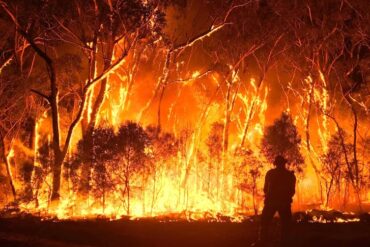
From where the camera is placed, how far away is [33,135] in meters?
26.2

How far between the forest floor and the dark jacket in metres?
1.29

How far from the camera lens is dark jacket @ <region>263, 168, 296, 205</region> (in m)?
11.0

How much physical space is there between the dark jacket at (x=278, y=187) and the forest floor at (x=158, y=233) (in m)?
1.29

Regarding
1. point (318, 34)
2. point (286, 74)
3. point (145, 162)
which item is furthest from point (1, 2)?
point (286, 74)

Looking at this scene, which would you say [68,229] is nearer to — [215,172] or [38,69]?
[215,172]

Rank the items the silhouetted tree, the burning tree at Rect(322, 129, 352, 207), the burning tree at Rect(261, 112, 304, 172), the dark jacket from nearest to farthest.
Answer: the dark jacket → the silhouetted tree → the burning tree at Rect(261, 112, 304, 172) → the burning tree at Rect(322, 129, 352, 207)

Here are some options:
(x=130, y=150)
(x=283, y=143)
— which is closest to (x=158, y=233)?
(x=130, y=150)

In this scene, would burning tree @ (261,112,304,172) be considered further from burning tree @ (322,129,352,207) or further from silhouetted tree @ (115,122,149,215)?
silhouetted tree @ (115,122,149,215)

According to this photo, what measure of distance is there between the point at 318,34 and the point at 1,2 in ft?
44.4

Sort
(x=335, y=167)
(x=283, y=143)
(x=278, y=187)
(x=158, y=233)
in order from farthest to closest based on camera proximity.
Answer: (x=335, y=167), (x=283, y=143), (x=158, y=233), (x=278, y=187)

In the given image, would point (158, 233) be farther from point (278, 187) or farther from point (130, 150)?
point (130, 150)

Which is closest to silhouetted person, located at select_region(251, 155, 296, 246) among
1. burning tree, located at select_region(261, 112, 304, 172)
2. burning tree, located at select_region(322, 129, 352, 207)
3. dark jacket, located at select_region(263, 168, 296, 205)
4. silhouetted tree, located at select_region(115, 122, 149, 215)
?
dark jacket, located at select_region(263, 168, 296, 205)

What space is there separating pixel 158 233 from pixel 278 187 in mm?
3543

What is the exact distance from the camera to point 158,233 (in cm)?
1285
